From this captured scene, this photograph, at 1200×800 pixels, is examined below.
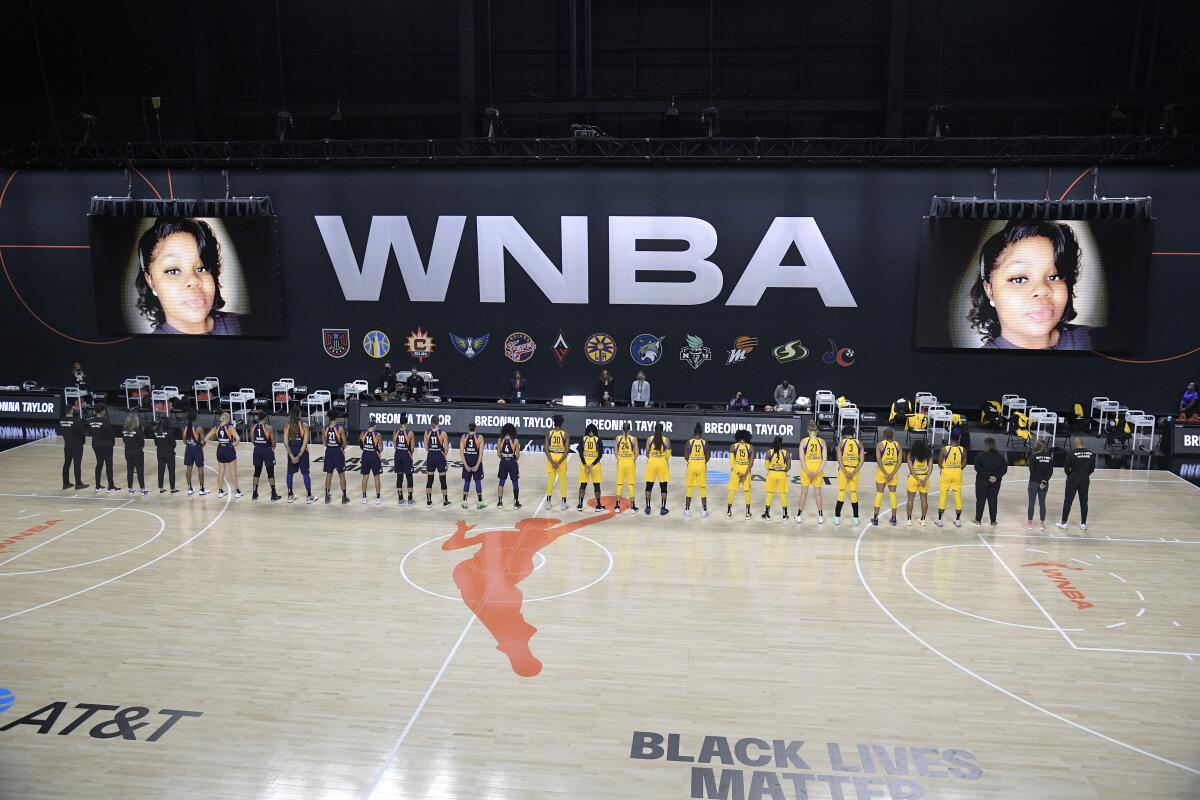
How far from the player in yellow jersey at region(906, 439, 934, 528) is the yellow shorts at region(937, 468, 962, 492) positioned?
24cm

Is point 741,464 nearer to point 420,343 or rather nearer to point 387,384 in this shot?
point 387,384

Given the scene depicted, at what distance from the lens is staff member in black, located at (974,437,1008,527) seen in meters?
12.4

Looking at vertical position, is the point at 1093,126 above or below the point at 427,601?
above

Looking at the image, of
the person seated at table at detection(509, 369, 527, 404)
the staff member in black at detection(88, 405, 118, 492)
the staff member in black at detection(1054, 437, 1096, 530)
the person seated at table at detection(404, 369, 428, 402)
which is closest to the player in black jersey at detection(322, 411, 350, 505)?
the staff member in black at detection(88, 405, 118, 492)

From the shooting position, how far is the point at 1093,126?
17.9m

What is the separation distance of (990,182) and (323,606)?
15.6 metres

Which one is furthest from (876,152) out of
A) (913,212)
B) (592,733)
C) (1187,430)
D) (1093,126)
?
(592,733)

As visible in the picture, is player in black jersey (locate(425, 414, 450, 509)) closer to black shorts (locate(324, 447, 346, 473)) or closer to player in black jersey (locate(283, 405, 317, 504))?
black shorts (locate(324, 447, 346, 473))

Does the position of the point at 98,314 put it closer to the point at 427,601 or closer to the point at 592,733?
the point at 427,601

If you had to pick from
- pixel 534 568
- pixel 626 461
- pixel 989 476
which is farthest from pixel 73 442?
pixel 989 476

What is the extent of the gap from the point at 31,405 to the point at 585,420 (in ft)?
40.4

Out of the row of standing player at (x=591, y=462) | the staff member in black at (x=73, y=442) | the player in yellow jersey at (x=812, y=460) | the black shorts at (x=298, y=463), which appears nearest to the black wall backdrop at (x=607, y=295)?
the row of standing player at (x=591, y=462)

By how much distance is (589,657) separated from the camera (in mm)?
8516

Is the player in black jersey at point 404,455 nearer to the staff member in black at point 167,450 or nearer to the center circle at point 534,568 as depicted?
the center circle at point 534,568
